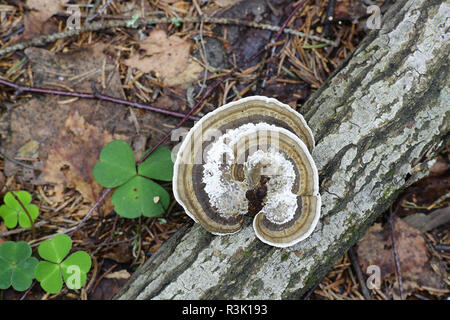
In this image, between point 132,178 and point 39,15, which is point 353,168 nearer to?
point 132,178

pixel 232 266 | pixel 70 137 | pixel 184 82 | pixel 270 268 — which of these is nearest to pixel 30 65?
pixel 70 137

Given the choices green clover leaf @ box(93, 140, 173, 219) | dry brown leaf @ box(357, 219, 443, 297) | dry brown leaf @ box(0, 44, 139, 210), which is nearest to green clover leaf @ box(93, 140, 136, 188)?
green clover leaf @ box(93, 140, 173, 219)

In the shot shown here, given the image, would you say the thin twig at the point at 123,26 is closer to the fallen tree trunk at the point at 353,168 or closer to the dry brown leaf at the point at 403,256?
the fallen tree trunk at the point at 353,168

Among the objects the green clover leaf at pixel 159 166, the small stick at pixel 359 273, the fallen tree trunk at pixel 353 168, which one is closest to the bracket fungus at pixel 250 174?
the fallen tree trunk at pixel 353 168

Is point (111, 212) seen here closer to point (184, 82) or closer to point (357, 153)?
point (184, 82)

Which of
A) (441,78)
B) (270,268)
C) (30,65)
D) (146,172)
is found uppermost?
(30,65)

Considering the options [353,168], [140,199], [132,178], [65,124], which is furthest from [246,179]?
[65,124]
